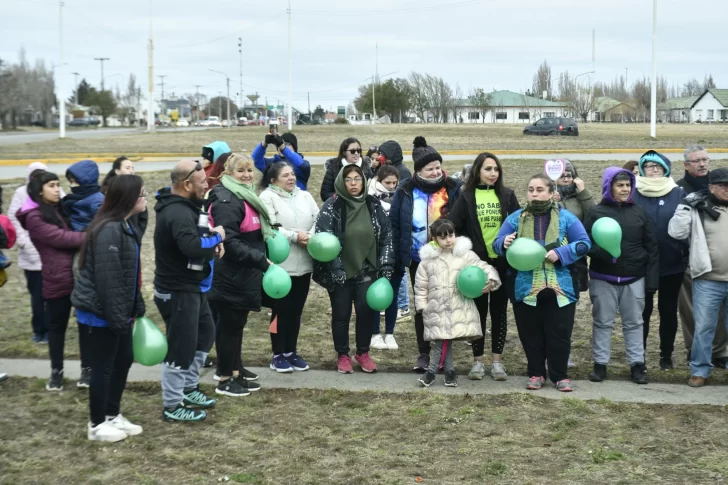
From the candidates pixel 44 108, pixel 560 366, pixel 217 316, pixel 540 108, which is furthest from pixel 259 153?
pixel 44 108

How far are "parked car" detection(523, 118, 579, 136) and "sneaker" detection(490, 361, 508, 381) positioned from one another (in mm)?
32425

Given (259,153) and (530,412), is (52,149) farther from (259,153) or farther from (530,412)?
(530,412)

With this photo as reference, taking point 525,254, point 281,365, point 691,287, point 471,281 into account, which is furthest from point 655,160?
→ point 281,365

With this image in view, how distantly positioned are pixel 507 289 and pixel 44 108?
3716 inches

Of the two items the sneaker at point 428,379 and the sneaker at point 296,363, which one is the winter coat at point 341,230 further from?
the sneaker at point 428,379

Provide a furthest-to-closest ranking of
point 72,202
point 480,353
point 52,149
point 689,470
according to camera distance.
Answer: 1. point 52,149
2. point 480,353
3. point 72,202
4. point 689,470

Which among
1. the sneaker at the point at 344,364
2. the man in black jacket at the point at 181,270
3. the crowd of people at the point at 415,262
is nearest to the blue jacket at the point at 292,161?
the crowd of people at the point at 415,262

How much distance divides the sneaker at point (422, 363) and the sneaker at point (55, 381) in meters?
3.09

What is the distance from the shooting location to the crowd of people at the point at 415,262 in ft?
19.2

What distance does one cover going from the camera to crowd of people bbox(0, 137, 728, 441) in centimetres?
585

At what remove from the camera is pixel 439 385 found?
6973 mm

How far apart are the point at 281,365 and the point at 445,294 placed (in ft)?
5.59

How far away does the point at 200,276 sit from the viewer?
5.83 meters

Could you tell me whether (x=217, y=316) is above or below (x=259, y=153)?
below
